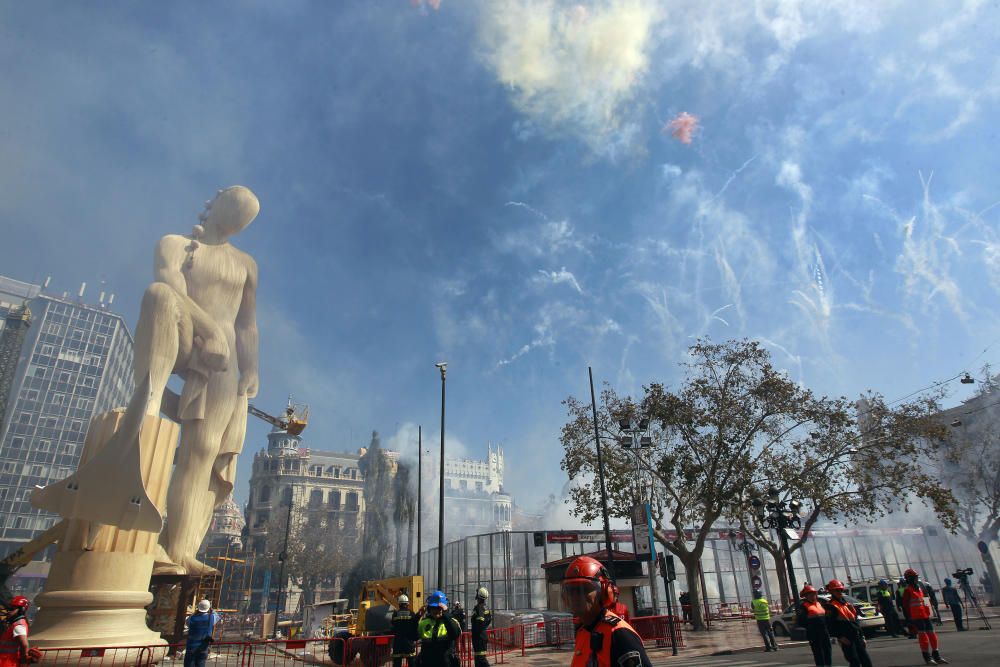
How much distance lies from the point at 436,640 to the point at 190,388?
16374mm

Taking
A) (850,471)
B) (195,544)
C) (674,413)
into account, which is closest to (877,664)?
(674,413)

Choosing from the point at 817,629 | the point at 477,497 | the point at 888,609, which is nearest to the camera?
the point at 817,629

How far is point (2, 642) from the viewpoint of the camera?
6473 millimetres

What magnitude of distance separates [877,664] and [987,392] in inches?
1645

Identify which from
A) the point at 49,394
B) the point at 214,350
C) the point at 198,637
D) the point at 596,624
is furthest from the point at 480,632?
the point at 49,394

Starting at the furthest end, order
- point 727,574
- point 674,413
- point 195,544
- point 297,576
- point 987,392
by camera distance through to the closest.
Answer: point 297,576, point 987,392, point 727,574, point 674,413, point 195,544

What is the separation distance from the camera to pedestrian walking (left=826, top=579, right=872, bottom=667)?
755 centimetres

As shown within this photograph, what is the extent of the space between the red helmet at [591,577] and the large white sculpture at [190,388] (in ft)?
46.5

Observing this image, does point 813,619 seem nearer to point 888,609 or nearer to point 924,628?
point 924,628

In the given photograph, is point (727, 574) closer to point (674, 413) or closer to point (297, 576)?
point (674, 413)

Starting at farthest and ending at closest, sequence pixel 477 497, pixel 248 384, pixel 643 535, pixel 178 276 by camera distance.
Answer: pixel 477 497, pixel 248 384, pixel 178 276, pixel 643 535

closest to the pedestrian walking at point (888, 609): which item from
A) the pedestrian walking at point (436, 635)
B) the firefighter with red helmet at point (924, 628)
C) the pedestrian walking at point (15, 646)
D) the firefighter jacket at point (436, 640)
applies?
the firefighter with red helmet at point (924, 628)

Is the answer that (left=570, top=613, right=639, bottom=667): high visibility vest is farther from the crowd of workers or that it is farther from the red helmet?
the crowd of workers

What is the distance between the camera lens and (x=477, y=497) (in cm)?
14312
